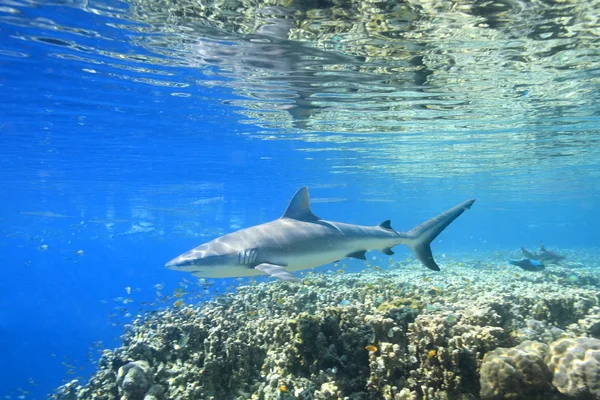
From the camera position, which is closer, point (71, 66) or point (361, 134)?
point (71, 66)

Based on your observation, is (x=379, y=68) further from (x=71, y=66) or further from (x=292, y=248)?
(x=71, y=66)

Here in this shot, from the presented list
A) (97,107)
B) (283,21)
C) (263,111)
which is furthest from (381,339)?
(97,107)

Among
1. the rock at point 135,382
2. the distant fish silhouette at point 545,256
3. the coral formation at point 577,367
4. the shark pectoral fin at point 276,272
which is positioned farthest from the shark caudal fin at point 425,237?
the distant fish silhouette at point 545,256

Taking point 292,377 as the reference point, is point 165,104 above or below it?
above

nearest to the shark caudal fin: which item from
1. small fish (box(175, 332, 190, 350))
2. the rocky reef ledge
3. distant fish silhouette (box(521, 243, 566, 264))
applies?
the rocky reef ledge

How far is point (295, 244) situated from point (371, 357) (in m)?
2.89

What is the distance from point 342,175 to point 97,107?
76.6 ft

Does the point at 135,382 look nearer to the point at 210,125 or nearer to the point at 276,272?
the point at 276,272

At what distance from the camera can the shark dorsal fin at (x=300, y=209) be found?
813cm

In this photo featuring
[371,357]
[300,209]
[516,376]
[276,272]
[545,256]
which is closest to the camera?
[516,376]

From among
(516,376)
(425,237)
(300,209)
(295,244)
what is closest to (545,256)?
(425,237)

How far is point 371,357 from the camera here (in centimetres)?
500

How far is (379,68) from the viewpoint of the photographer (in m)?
11.5

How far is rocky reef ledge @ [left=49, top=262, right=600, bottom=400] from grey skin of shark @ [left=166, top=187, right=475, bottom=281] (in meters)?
1.15
